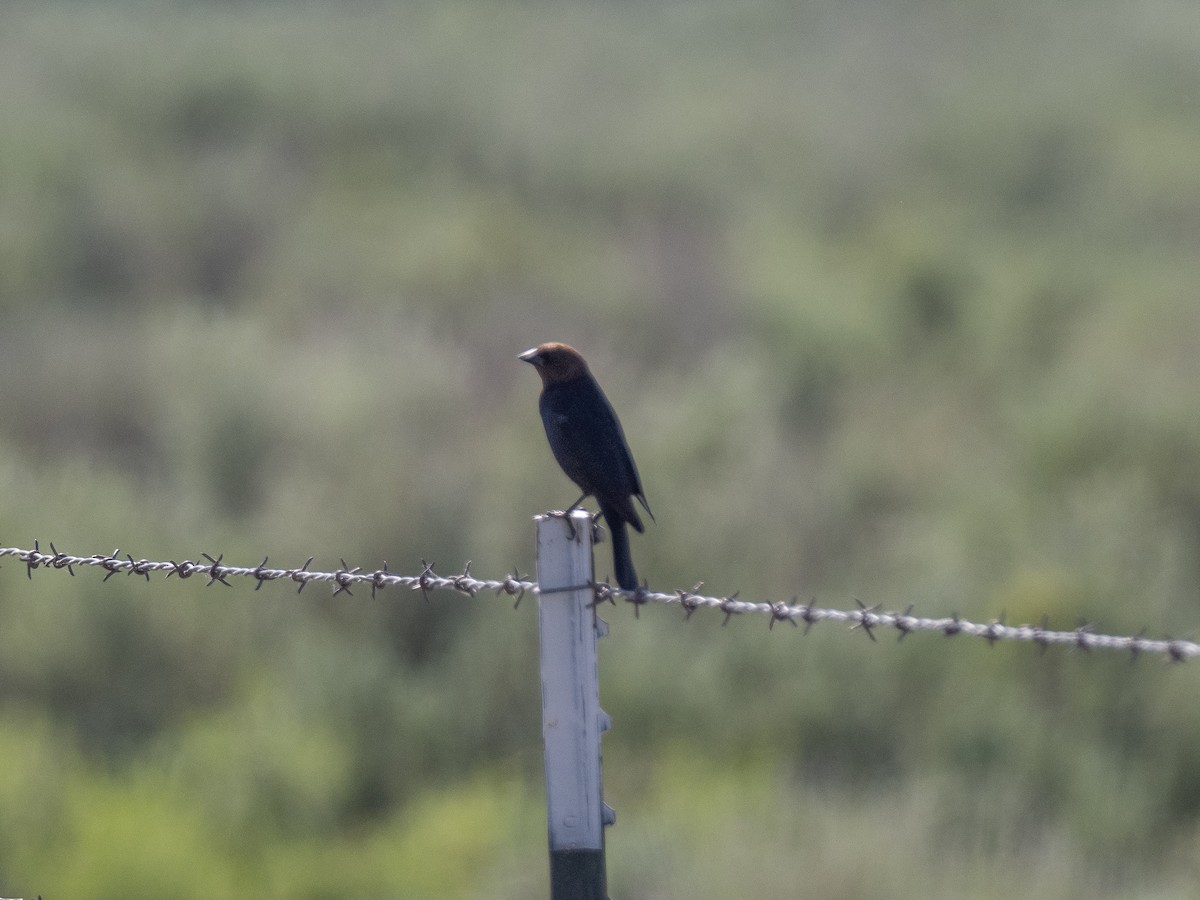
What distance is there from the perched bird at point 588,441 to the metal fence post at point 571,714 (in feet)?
3.65

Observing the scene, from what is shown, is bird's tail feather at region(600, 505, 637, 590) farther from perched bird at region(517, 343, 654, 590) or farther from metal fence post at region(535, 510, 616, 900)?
metal fence post at region(535, 510, 616, 900)

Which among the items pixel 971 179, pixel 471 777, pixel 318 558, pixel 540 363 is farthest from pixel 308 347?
pixel 971 179

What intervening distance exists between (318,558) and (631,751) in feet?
9.25

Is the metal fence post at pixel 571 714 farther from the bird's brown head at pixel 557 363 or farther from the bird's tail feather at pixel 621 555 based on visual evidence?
the bird's brown head at pixel 557 363

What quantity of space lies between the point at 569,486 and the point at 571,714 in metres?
8.33

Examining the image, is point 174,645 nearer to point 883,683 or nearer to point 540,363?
point 883,683

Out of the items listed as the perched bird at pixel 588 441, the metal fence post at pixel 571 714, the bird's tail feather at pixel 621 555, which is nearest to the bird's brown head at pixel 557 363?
the perched bird at pixel 588 441

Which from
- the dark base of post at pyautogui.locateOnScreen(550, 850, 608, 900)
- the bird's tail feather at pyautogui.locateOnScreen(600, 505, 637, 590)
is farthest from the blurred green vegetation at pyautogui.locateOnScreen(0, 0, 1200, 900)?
the dark base of post at pyautogui.locateOnScreen(550, 850, 608, 900)

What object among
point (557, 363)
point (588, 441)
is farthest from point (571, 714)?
point (557, 363)

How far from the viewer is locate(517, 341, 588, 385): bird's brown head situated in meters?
4.84

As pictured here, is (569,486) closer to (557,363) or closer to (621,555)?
(557,363)

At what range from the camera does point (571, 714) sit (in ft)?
9.48

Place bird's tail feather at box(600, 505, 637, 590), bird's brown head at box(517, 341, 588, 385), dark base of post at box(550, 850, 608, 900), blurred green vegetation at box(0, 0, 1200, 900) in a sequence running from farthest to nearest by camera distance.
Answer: blurred green vegetation at box(0, 0, 1200, 900), bird's brown head at box(517, 341, 588, 385), bird's tail feather at box(600, 505, 637, 590), dark base of post at box(550, 850, 608, 900)

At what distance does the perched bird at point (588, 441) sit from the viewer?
172 inches
